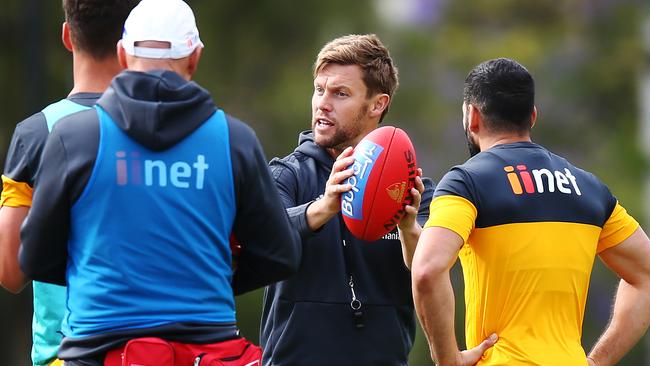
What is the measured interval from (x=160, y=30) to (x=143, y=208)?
0.58 meters

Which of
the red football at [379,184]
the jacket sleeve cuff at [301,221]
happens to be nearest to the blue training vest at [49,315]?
the jacket sleeve cuff at [301,221]

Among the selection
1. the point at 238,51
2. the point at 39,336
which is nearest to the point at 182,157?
the point at 39,336

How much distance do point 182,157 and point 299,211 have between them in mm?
1049

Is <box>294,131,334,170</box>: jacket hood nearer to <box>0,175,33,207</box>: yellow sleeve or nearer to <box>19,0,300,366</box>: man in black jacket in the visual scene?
<box>19,0,300,366</box>: man in black jacket

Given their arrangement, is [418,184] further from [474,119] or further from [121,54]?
[121,54]

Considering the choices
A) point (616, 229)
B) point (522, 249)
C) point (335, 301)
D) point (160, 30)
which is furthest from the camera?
point (335, 301)

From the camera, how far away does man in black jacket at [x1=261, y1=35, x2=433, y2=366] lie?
5.24m

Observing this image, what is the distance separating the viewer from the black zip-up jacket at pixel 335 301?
17.2 feet

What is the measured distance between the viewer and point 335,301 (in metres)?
5.25

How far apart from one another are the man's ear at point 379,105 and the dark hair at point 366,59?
2 centimetres

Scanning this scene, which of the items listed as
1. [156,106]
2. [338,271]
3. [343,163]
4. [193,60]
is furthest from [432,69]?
[156,106]

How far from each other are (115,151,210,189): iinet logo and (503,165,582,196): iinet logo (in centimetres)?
135

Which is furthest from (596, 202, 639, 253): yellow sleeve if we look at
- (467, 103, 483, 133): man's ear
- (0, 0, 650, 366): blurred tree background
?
(0, 0, 650, 366): blurred tree background

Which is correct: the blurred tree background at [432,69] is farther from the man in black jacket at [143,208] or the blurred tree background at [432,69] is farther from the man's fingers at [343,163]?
the man in black jacket at [143,208]
